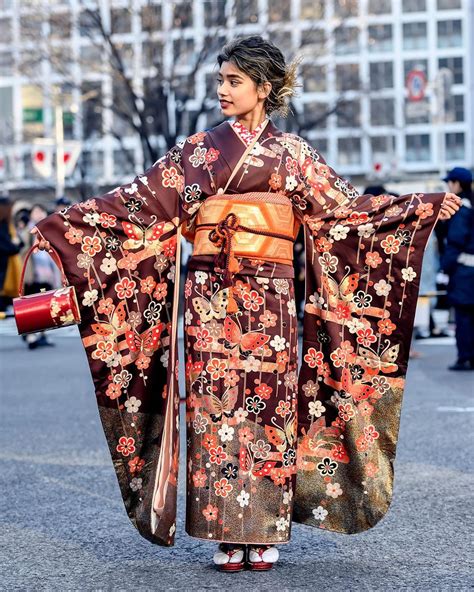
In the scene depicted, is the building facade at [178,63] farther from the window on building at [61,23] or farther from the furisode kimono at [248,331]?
the furisode kimono at [248,331]

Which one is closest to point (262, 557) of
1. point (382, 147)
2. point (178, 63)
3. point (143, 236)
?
point (143, 236)

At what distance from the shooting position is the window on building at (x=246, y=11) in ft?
72.9

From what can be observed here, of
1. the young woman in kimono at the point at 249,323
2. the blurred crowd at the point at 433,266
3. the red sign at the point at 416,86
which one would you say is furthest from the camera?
the red sign at the point at 416,86

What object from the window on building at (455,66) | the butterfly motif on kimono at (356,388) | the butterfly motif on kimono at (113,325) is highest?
the window on building at (455,66)

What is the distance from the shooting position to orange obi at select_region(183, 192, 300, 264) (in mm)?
4133

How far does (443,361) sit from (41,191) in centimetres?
5471

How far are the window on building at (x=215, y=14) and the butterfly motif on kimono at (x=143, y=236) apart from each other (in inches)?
721

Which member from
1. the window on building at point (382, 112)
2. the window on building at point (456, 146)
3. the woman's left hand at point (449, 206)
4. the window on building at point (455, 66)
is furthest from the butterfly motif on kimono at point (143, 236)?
the window on building at point (455, 66)

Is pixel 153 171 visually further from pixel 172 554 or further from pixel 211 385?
pixel 172 554

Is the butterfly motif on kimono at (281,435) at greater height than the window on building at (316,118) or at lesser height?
lesser

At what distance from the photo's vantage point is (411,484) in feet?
18.7

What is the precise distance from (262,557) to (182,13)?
19020 mm

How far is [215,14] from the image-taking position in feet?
76.3

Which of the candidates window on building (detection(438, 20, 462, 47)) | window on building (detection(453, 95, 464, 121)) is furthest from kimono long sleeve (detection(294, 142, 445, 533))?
window on building (detection(438, 20, 462, 47))
